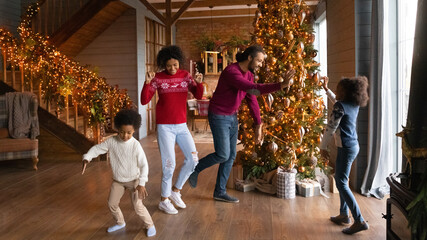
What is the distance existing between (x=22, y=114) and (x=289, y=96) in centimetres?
396

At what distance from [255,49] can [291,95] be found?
97 cm

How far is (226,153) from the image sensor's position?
3.76 m

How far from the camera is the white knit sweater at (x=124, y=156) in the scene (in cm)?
305

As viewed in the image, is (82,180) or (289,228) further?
(82,180)

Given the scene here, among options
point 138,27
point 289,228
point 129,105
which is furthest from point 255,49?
point 138,27

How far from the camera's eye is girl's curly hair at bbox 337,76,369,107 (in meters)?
3.01

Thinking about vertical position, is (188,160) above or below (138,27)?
below

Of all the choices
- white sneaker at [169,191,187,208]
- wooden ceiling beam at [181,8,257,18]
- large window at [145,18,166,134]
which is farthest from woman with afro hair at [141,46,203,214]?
wooden ceiling beam at [181,8,257,18]

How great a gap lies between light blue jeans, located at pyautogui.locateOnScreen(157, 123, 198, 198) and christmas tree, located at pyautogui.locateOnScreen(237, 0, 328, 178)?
3.30ft

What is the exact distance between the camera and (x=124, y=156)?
3072 millimetres

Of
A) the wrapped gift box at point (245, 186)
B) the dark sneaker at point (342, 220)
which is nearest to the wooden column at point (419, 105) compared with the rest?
the dark sneaker at point (342, 220)

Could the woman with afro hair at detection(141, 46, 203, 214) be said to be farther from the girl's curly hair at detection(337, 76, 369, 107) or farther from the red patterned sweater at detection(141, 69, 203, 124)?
the girl's curly hair at detection(337, 76, 369, 107)

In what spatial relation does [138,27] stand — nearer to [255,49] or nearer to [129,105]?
[129,105]

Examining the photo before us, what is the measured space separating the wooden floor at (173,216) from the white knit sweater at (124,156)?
1.73 feet
